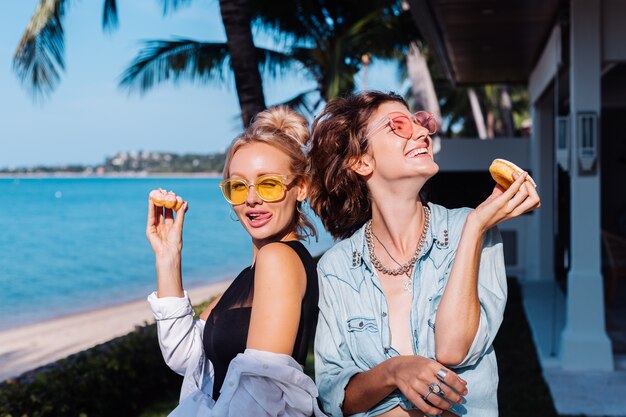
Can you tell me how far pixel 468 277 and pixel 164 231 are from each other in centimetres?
109

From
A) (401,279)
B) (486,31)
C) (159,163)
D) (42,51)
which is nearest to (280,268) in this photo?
(401,279)

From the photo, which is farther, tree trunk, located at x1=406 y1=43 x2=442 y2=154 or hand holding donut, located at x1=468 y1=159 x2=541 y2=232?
tree trunk, located at x1=406 y1=43 x2=442 y2=154

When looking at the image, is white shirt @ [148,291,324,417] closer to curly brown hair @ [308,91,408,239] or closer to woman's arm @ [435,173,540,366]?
woman's arm @ [435,173,540,366]

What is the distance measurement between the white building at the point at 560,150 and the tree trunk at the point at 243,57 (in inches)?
82.2

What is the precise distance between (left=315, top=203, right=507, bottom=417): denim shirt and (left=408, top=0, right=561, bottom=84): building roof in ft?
19.2

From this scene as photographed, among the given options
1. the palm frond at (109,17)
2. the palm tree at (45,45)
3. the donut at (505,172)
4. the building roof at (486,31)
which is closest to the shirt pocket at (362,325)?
the donut at (505,172)

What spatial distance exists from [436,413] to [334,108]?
3.09 ft

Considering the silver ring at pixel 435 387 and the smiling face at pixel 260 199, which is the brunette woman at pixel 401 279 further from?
the smiling face at pixel 260 199

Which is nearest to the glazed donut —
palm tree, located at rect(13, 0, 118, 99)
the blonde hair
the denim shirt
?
the blonde hair

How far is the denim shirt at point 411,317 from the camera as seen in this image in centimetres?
212

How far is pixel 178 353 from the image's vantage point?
253 centimetres

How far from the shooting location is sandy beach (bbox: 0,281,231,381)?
14.0 metres

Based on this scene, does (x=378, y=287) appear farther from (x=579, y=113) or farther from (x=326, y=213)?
(x=579, y=113)

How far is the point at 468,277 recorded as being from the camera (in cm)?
201
